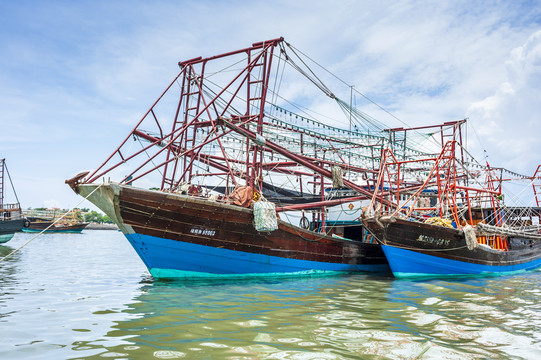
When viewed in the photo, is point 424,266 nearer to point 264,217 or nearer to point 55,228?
point 264,217

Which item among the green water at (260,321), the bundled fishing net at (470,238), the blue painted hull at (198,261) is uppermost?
the bundled fishing net at (470,238)

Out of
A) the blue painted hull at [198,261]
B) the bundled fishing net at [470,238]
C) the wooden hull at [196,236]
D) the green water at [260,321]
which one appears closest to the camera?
the green water at [260,321]

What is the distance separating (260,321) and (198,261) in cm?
611

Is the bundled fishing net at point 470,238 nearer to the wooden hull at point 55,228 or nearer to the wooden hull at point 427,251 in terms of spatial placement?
the wooden hull at point 427,251

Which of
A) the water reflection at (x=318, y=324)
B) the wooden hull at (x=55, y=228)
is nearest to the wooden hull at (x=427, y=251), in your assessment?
the water reflection at (x=318, y=324)

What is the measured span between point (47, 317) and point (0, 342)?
170 centimetres

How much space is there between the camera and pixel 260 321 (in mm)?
7547

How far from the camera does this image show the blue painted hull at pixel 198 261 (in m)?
12.6

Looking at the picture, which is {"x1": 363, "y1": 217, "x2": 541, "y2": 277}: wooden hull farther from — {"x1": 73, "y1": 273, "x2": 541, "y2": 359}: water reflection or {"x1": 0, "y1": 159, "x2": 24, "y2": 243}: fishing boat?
{"x1": 0, "y1": 159, "x2": 24, "y2": 243}: fishing boat

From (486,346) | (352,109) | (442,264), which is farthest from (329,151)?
(486,346)

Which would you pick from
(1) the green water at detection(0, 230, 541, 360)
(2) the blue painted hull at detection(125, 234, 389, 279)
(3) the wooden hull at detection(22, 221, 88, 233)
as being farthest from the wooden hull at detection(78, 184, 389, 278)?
(3) the wooden hull at detection(22, 221, 88, 233)

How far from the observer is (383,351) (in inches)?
229

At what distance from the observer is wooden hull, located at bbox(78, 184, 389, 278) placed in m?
12.1

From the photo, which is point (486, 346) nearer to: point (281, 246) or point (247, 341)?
point (247, 341)
